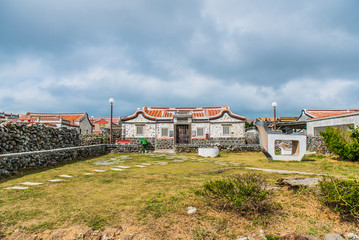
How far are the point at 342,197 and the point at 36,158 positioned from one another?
10.2 m

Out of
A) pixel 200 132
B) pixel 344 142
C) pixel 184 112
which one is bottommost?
pixel 344 142

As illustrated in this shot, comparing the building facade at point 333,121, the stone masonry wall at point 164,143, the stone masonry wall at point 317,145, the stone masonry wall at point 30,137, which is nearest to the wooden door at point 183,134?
the stone masonry wall at point 164,143

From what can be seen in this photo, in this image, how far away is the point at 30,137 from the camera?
10.7m

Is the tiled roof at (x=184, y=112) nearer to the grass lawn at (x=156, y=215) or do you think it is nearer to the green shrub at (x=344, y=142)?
the green shrub at (x=344, y=142)

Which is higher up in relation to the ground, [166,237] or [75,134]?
[75,134]

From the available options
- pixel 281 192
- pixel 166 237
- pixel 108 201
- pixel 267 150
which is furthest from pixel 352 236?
pixel 267 150

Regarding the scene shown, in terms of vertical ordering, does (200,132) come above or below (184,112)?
below

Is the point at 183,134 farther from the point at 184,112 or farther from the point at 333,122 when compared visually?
the point at 333,122

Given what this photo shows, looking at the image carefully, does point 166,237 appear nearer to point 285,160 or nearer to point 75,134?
point 285,160

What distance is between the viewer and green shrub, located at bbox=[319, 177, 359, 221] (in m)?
3.17

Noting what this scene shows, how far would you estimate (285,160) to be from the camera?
11484 millimetres

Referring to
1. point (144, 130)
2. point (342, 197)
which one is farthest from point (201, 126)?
point (342, 197)

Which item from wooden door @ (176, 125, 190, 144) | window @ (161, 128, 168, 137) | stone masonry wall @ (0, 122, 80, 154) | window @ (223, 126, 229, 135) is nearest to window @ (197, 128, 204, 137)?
wooden door @ (176, 125, 190, 144)

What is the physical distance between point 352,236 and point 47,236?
4.24 metres
